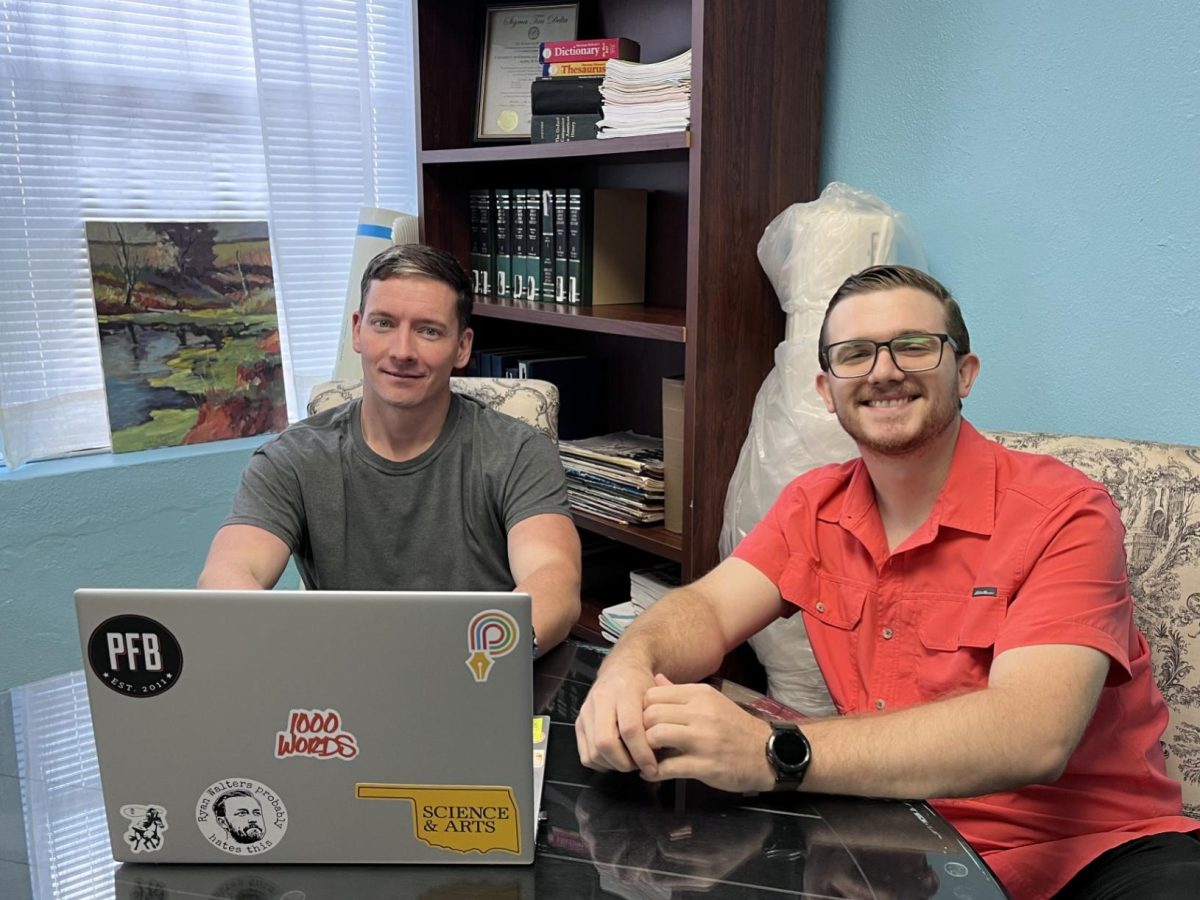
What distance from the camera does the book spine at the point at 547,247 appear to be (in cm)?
254

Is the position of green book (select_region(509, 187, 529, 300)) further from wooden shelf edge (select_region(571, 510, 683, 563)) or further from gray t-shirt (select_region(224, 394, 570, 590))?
gray t-shirt (select_region(224, 394, 570, 590))

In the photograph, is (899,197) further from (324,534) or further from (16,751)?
(16,751)

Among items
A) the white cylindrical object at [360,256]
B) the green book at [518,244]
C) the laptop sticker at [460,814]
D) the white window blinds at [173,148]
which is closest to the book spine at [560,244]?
the green book at [518,244]

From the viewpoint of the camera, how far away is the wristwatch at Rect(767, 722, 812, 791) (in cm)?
102

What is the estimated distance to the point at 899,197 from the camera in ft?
6.86

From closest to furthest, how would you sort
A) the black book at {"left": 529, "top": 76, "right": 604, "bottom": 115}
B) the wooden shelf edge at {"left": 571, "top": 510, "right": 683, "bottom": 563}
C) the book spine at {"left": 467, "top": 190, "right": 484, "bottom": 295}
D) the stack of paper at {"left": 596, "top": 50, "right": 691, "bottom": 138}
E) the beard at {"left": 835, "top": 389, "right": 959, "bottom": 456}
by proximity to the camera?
the beard at {"left": 835, "top": 389, "right": 959, "bottom": 456} → the stack of paper at {"left": 596, "top": 50, "right": 691, "bottom": 138} → the wooden shelf edge at {"left": 571, "top": 510, "right": 683, "bottom": 563} → the black book at {"left": 529, "top": 76, "right": 604, "bottom": 115} → the book spine at {"left": 467, "top": 190, "right": 484, "bottom": 295}

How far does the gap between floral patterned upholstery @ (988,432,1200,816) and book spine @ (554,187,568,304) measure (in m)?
1.44

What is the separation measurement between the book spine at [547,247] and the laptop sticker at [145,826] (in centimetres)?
185

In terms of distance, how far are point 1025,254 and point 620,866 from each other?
1.46m

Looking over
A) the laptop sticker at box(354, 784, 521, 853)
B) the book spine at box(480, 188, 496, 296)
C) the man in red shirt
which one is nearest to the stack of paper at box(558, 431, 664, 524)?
the book spine at box(480, 188, 496, 296)

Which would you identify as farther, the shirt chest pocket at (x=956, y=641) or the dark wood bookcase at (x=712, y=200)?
the dark wood bookcase at (x=712, y=200)

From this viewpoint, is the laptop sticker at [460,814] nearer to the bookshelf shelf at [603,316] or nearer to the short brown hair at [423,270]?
the short brown hair at [423,270]

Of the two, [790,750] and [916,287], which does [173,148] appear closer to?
A: [916,287]

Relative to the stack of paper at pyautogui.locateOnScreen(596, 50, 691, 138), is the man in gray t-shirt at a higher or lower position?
lower
